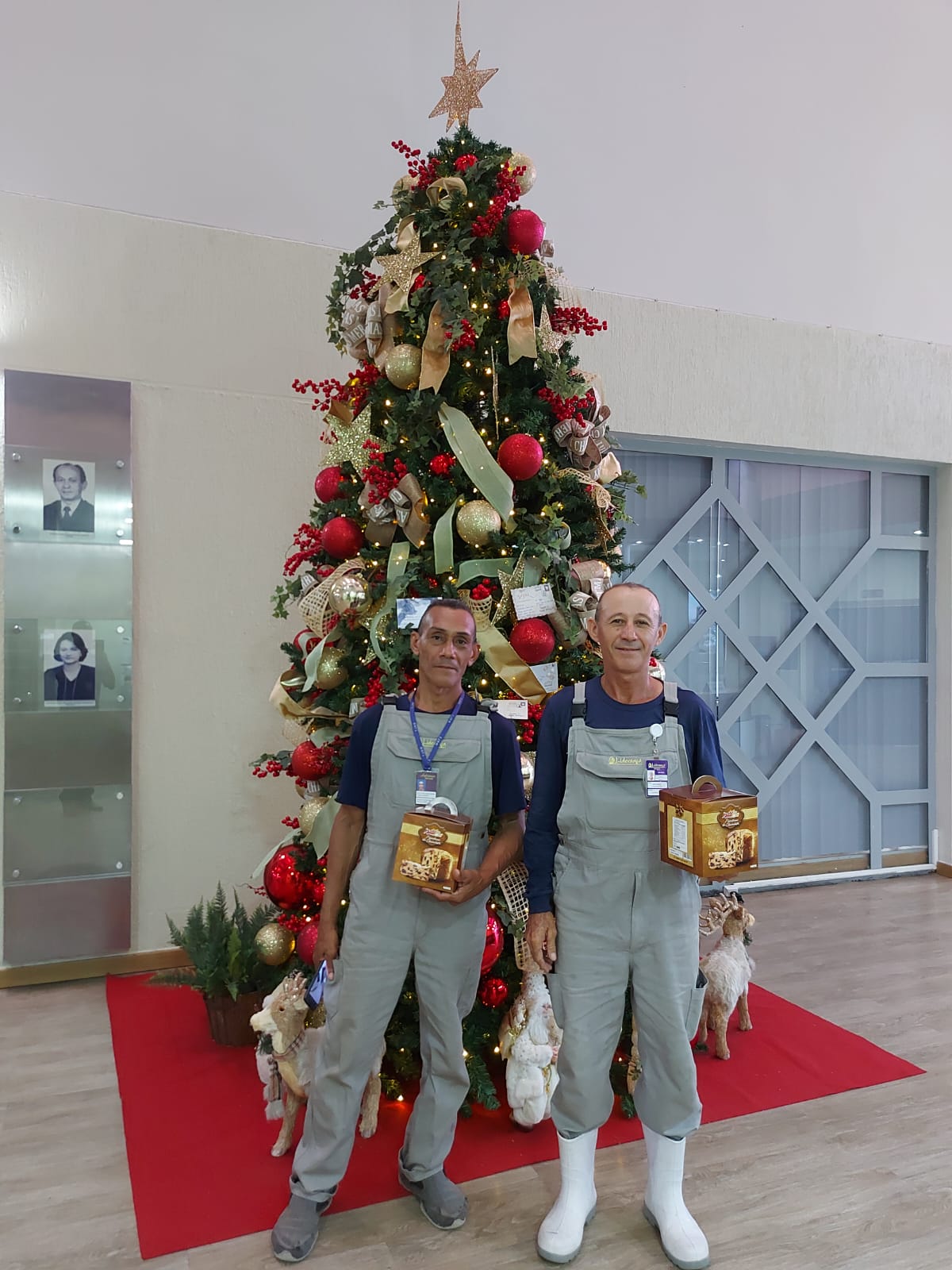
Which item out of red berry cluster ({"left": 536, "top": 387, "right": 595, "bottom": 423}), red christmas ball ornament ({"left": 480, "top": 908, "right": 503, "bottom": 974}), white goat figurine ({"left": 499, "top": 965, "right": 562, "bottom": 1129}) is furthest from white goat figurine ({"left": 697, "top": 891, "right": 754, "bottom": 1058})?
red berry cluster ({"left": 536, "top": 387, "right": 595, "bottom": 423})

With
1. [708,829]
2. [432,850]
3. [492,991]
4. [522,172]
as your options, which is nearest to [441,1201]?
[492,991]

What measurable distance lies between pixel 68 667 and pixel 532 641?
2347mm

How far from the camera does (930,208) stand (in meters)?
5.89

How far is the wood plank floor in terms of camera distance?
2176 millimetres

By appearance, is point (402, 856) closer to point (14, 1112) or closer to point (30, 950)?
point (14, 1112)

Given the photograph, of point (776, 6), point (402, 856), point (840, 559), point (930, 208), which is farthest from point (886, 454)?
point (402, 856)

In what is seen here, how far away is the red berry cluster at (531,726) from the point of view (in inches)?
117

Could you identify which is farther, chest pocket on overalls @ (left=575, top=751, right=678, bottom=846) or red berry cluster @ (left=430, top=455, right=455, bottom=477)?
red berry cluster @ (left=430, top=455, right=455, bottom=477)

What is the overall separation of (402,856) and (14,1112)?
1.93 metres

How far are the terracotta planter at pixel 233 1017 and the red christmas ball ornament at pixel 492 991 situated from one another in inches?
42.1

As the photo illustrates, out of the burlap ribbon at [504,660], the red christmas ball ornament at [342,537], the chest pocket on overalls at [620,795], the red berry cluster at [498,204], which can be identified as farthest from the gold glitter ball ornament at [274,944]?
the red berry cluster at [498,204]

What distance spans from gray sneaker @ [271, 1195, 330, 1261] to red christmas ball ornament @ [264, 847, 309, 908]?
38.1 inches

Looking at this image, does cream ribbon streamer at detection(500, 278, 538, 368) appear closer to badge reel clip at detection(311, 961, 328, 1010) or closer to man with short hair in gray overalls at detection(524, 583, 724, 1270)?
man with short hair in gray overalls at detection(524, 583, 724, 1270)

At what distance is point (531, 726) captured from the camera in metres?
3.00
